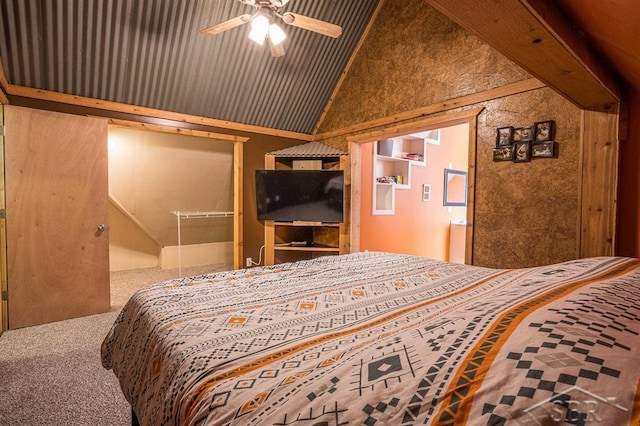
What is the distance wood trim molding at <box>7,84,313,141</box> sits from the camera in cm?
310

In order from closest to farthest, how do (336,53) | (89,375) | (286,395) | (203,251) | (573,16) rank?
1. (286,395)
2. (573,16)
3. (89,375)
4. (336,53)
5. (203,251)

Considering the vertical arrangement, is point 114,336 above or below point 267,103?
below

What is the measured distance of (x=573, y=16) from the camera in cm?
138

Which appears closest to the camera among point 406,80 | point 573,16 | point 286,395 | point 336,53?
point 286,395

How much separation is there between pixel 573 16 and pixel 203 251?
18.9 feet

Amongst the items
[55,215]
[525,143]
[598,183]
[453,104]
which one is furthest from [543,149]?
[55,215]

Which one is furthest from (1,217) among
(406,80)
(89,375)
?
(406,80)

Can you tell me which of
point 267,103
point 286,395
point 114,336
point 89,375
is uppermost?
point 267,103

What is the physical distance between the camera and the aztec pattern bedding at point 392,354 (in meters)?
0.57

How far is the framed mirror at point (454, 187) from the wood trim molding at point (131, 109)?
2903 mm

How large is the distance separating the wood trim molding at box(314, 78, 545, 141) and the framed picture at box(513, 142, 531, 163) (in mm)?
461

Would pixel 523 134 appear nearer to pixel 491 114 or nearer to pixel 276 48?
pixel 491 114

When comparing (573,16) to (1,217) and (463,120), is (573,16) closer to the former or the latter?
(463,120)

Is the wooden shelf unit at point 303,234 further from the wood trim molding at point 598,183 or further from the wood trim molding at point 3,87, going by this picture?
the wood trim molding at point 3,87
